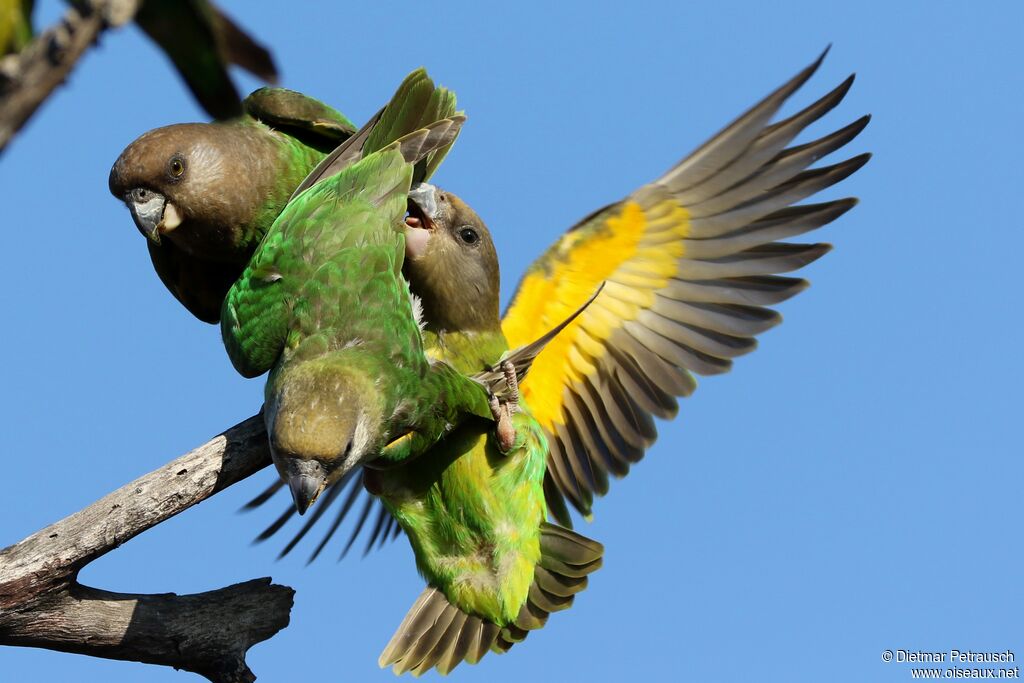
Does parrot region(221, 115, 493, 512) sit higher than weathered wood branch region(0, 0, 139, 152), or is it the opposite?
parrot region(221, 115, 493, 512)

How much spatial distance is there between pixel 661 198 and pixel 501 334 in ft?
4.47

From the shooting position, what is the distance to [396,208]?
623cm

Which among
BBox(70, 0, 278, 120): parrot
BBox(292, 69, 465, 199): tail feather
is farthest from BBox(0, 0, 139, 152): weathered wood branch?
BBox(292, 69, 465, 199): tail feather

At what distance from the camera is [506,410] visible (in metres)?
6.53

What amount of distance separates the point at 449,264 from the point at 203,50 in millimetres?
4654

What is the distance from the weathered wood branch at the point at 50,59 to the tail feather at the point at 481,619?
511 centimetres

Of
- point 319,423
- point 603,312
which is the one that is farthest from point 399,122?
point 319,423

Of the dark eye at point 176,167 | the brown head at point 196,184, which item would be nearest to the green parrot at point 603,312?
the brown head at point 196,184

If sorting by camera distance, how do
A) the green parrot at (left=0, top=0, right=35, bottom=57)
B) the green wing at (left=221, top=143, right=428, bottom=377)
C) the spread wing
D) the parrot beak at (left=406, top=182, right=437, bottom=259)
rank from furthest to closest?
the spread wing → the parrot beak at (left=406, top=182, right=437, bottom=259) → the green wing at (left=221, top=143, right=428, bottom=377) → the green parrot at (left=0, top=0, right=35, bottom=57)

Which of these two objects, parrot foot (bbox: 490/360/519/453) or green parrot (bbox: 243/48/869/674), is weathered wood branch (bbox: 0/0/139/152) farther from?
green parrot (bbox: 243/48/869/674)

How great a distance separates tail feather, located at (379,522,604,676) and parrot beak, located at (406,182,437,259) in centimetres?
188

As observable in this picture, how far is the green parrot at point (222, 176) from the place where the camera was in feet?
22.3

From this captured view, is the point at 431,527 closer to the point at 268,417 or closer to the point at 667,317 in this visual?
the point at 268,417

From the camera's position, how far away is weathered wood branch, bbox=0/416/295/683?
557 centimetres
